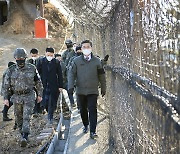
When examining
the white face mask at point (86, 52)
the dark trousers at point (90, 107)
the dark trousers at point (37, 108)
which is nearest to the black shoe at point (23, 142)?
the dark trousers at point (90, 107)

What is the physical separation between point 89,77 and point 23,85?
1282 mm

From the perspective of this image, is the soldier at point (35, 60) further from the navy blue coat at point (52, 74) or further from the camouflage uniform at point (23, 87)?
the camouflage uniform at point (23, 87)

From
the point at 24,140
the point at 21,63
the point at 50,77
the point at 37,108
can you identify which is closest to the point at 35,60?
the point at 50,77

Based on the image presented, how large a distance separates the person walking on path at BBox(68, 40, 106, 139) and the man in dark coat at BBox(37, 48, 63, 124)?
6.38 feet

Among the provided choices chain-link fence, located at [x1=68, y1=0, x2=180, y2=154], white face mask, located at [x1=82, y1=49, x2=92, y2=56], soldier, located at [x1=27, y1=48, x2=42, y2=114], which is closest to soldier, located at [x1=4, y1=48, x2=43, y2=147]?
white face mask, located at [x1=82, y1=49, x2=92, y2=56]

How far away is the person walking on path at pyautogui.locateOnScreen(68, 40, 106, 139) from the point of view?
682 cm

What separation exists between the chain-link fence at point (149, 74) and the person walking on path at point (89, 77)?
1.61m

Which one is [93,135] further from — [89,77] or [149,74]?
[149,74]

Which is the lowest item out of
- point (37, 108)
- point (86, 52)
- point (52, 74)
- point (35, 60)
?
point (37, 108)

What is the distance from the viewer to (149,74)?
2959 mm

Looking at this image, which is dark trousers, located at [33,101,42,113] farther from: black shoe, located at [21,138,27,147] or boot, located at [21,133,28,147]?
black shoe, located at [21,138,27,147]

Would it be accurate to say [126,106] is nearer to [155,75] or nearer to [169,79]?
[155,75]

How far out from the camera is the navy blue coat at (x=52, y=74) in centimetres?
884

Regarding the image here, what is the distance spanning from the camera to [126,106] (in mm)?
4641
